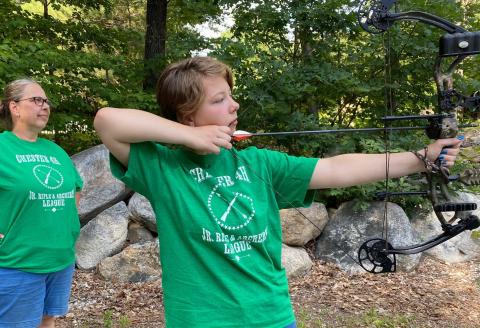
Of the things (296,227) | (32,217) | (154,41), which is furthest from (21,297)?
(154,41)

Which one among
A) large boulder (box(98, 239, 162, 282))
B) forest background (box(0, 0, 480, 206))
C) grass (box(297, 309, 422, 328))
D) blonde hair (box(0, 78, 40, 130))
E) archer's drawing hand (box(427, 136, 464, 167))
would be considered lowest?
grass (box(297, 309, 422, 328))

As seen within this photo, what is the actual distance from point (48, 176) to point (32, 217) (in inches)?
8.7

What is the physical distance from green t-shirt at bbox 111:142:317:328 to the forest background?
3.53 meters

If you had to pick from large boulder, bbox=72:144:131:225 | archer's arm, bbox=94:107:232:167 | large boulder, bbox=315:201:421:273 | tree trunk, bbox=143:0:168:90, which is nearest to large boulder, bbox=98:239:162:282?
large boulder, bbox=72:144:131:225

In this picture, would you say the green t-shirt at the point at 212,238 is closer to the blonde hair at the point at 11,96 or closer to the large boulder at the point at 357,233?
the blonde hair at the point at 11,96

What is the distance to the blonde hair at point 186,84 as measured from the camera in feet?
4.62

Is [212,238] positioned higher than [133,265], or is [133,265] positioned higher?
[212,238]

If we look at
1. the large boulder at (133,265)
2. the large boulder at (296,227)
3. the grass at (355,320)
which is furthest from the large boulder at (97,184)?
the grass at (355,320)

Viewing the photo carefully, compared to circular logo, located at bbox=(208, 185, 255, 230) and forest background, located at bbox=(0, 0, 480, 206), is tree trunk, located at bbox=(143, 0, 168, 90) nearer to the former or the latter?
forest background, located at bbox=(0, 0, 480, 206)

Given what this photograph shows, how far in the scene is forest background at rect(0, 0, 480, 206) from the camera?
5.15 metres

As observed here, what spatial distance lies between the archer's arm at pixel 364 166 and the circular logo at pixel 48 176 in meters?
1.46

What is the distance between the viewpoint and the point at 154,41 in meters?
6.54

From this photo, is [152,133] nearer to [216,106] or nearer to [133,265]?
[216,106]

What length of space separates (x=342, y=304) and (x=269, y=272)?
2774mm
